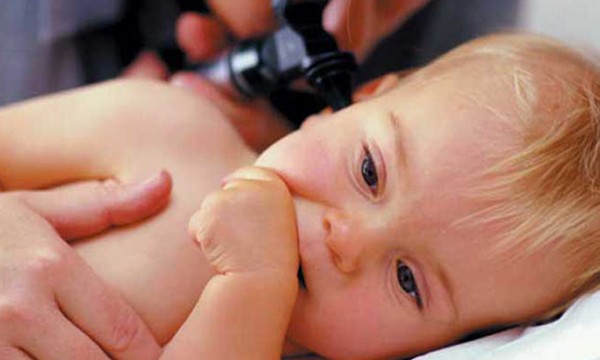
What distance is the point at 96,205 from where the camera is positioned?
0.84m

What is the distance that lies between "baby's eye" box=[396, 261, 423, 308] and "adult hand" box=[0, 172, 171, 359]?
0.22m

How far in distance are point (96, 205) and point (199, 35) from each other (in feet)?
1.48

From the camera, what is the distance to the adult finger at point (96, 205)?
83cm

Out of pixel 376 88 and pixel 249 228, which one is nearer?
pixel 249 228

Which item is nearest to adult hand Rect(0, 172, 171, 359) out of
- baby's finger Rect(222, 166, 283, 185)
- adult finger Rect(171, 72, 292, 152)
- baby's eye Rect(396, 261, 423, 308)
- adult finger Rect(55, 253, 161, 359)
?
adult finger Rect(55, 253, 161, 359)

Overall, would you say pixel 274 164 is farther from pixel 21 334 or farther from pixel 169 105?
pixel 21 334

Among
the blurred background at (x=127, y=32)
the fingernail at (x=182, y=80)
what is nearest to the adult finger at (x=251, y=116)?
the fingernail at (x=182, y=80)

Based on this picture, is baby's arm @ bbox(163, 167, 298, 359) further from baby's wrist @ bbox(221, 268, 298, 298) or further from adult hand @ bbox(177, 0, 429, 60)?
adult hand @ bbox(177, 0, 429, 60)

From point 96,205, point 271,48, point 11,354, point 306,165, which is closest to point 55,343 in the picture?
point 11,354

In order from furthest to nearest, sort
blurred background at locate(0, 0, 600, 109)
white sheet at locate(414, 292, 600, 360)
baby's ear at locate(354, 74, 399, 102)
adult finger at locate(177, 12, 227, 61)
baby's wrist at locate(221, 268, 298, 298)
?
adult finger at locate(177, 12, 227, 61), blurred background at locate(0, 0, 600, 109), baby's ear at locate(354, 74, 399, 102), baby's wrist at locate(221, 268, 298, 298), white sheet at locate(414, 292, 600, 360)

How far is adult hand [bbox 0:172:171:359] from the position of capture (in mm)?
729

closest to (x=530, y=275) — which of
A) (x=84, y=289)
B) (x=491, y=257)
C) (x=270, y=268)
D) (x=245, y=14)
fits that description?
(x=491, y=257)

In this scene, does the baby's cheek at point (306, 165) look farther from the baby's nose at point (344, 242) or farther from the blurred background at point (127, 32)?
the blurred background at point (127, 32)

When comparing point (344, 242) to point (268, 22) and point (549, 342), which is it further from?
point (268, 22)
